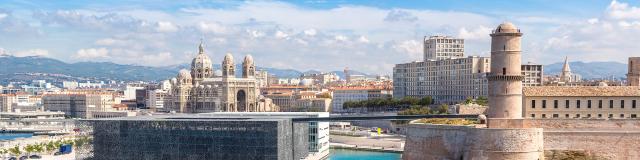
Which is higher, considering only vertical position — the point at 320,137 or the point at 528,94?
the point at 528,94

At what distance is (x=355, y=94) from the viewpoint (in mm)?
193125

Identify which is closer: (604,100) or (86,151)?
(604,100)

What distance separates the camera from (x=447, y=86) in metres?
155

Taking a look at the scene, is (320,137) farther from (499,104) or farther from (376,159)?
(499,104)

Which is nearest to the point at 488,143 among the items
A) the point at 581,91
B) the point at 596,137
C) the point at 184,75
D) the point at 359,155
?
the point at 596,137

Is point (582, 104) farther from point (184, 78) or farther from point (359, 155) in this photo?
point (184, 78)

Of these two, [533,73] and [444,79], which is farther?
[444,79]

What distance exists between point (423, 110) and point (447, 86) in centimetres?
3923

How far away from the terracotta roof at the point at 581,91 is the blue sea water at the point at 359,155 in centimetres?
3464

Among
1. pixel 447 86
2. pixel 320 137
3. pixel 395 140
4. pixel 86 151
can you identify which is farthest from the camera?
pixel 447 86

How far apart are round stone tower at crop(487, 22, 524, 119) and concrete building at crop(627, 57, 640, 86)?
2819cm

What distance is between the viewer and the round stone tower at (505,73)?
5341 cm

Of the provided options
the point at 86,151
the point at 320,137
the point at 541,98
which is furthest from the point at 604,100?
the point at 86,151

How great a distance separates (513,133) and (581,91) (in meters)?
14.5
